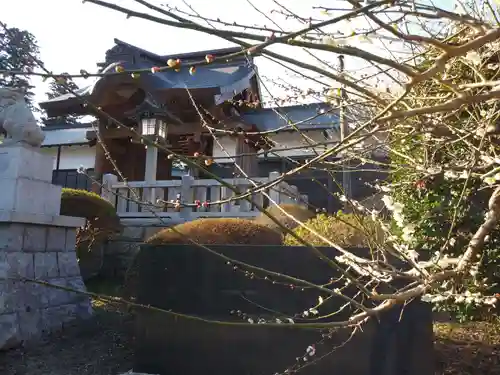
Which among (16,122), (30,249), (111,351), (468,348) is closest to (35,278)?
(30,249)

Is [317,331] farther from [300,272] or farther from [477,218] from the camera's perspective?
[477,218]

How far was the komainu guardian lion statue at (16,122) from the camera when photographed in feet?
16.3

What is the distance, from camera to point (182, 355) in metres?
3.68

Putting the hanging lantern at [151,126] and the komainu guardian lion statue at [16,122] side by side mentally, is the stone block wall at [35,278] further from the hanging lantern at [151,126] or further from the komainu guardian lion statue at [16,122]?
the hanging lantern at [151,126]

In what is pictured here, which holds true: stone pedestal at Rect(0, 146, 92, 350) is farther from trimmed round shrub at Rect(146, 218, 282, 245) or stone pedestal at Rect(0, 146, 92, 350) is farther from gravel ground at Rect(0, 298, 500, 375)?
trimmed round shrub at Rect(146, 218, 282, 245)

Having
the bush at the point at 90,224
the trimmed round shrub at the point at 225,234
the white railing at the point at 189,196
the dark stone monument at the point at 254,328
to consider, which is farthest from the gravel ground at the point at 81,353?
the white railing at the point at 189,196

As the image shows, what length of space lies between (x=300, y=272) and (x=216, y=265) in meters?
0.68

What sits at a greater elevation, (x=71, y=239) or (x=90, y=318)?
(x=71, y=239)

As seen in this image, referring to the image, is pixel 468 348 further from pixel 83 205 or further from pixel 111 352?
pixel 83 205

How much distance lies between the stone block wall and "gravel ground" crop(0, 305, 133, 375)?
16 centimetres

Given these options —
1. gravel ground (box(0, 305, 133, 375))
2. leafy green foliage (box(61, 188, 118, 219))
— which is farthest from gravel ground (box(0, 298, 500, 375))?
leafy green foliage (box(61, 188, 118, 219))

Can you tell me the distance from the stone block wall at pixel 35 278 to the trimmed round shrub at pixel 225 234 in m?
1.47

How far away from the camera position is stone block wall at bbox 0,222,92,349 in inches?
179

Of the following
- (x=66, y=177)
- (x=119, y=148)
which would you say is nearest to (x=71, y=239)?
(x=119, y=148)
